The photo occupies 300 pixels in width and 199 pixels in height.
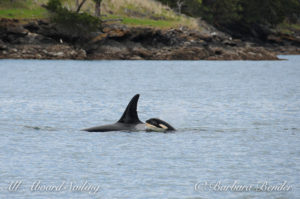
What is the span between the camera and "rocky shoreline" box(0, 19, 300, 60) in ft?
314

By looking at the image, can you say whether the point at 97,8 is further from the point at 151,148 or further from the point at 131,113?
the point at 151,148

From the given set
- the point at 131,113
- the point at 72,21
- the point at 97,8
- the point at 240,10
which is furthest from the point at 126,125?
the point at 240,10

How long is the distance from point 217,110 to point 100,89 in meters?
19.2

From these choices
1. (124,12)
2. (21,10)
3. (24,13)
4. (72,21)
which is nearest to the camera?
(72,21)

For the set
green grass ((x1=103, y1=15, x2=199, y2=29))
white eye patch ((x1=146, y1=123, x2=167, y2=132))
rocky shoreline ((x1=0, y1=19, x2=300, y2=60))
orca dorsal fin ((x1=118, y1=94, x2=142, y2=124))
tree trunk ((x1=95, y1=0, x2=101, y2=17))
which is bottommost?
rocky shoreline ((x1=0, y1=19, x2=300, y2=60))

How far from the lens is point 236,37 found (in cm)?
15925

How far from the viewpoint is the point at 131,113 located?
26.4 metres

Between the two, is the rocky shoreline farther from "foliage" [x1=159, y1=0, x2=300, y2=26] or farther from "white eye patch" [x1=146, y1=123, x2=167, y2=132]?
"white eye patch" [x1=146, y1=123, x2=167, y2=132]

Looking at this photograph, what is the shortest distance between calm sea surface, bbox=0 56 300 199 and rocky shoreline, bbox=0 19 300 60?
45.7 m

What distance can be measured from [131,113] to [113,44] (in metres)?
77.1

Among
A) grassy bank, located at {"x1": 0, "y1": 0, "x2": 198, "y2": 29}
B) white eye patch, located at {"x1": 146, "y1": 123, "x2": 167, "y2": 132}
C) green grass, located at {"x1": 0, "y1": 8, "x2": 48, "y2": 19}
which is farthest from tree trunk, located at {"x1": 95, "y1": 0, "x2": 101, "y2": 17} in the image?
white eye patch, located at {"x1": 146, "y1": 123, "x2": 167, "y2": 132}

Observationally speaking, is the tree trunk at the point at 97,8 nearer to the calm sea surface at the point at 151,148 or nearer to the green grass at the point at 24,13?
the green grass at the point at 24,13

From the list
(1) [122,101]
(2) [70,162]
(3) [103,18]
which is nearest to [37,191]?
(2) [70,162]

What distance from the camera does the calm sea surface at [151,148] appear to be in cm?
1786
